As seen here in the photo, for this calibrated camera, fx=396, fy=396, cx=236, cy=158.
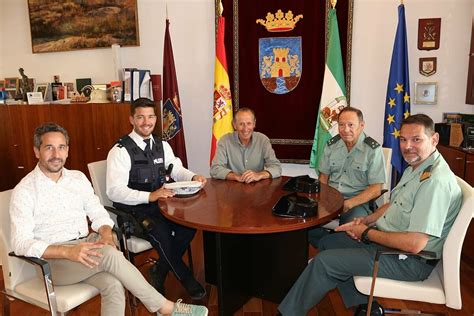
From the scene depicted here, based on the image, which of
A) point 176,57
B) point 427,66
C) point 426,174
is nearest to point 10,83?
point 176,57

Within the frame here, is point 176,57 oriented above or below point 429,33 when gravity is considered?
below

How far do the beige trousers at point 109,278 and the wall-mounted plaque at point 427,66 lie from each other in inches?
114

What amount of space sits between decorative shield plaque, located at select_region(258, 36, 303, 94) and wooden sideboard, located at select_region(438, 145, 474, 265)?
1.48 metres

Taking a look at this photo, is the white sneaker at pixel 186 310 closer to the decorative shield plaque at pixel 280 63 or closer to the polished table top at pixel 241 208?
the polished table top at pixel 241 208

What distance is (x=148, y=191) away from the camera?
2.63 metres

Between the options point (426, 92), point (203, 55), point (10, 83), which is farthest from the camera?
point (10, 83)

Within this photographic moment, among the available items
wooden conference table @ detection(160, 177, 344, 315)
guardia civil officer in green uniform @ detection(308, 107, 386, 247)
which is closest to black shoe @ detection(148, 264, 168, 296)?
wooden conference table @ detection(160, 177, 344, 315)

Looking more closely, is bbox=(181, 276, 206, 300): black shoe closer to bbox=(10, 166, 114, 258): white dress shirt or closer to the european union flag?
bbox=(10, 166, 114, 258): white dress shirt

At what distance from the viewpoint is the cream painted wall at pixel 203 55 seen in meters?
3.39

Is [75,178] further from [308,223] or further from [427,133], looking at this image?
[427,133]

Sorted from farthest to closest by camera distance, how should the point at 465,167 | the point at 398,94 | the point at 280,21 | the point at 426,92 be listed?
the point at 280,21 < the point at 426,92 < the point at 398,94 < the point at 465,167

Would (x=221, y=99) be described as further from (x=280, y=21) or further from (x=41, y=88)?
(x=41, y=88)

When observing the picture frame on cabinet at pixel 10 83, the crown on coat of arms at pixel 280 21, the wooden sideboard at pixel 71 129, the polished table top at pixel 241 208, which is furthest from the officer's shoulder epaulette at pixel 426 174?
the picture frame on cabinet at pixel 10 83

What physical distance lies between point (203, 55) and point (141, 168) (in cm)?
186
